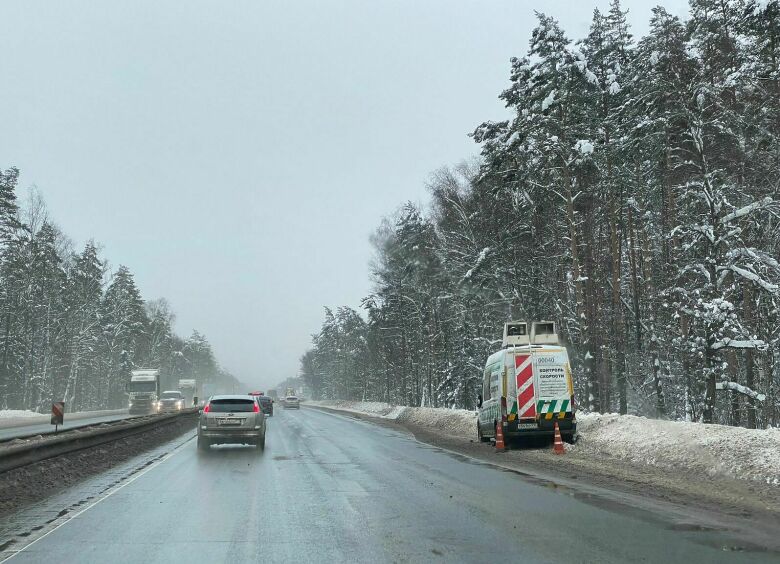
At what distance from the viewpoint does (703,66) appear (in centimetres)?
2227

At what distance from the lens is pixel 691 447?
13617mm

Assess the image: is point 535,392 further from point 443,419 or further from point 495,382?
point 443,419

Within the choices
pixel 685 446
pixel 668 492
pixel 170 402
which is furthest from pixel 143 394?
pixel 668 492

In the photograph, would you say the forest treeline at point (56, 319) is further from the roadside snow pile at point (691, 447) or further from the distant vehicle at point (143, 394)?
the roadside snow pile at point (691, 447)

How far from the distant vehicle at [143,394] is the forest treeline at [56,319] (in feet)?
40.2

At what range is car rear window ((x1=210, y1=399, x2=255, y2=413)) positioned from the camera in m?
20.5

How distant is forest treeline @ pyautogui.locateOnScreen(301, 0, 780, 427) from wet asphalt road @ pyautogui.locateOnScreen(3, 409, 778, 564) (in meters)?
13.2

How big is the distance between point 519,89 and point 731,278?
13.2 meters

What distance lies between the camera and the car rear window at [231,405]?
806 inches

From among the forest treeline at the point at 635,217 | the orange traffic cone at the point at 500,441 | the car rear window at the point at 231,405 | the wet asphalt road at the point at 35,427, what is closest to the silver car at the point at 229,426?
the car rear window at the point at 231,405

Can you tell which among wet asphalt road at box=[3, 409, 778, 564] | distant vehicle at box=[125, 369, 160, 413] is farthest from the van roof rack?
distant vehicle at box=[125, 369, 160, 413]

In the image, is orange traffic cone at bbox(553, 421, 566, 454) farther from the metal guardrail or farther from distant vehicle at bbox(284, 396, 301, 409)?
A: distant vehicle at bbox(284, 396, 301, 409)

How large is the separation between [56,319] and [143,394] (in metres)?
21.8

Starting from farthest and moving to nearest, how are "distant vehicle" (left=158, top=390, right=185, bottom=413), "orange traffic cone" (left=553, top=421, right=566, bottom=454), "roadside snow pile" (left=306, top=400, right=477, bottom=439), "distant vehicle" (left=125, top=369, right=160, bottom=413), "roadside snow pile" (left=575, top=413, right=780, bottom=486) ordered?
"distant vehicle" (left=158, top=390, right=185, bottom=413) → "distant vehicle" (left=125, top=369, right=160, bottom=413) → "roadside snow pile" (left=306, top=400, right=477, bottom=439) → "orange traffic cone" (left=553, top=421, right=566, bottom=454) → "roadside snow pile" (left=575, top=413, right=780, bottom=486)
